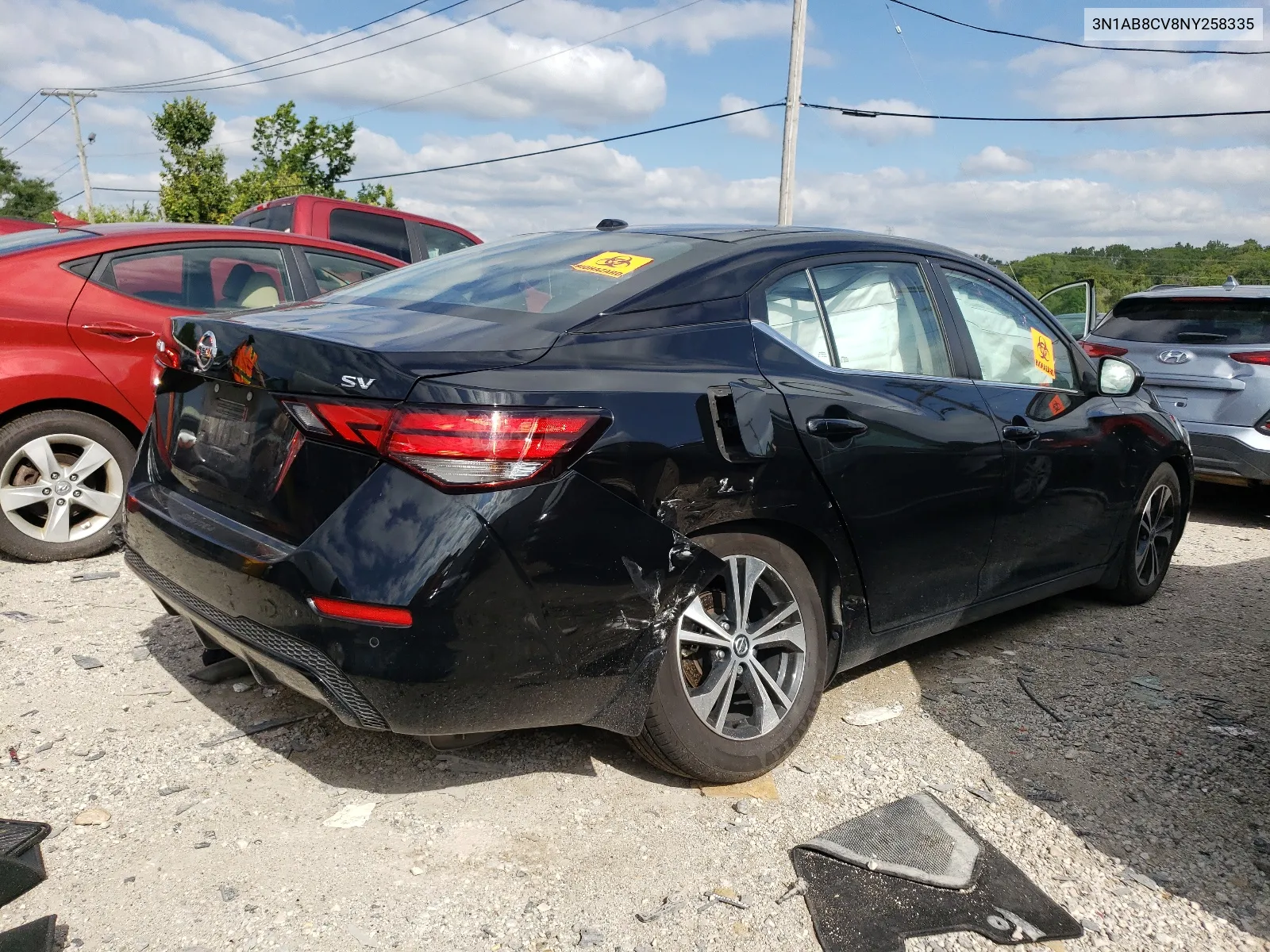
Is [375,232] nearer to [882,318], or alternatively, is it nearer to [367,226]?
[367,226]

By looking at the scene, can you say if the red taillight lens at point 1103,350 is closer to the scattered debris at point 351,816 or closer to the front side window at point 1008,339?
the front side window at point 1008,339

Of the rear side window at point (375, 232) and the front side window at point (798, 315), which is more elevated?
the rear side window at point (375, 232)

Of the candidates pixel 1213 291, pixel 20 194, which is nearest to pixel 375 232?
pixel 1213 291

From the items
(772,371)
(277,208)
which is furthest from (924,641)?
(277,208)

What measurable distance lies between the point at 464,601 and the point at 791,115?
1752cm

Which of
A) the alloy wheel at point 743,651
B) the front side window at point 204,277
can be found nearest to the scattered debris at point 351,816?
the alloy wheel at point 743,651

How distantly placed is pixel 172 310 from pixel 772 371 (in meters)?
3.46

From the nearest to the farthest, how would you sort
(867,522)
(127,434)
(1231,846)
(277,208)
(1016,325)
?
1. (1231,846)
2. (867,522)
3. (1016,325)
4. (127,434)
5. (277,208)

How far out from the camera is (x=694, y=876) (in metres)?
2.63

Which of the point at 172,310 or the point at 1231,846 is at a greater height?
the point at 172,310

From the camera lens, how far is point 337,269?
596 centimetres

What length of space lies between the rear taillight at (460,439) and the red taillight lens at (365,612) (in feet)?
1.03

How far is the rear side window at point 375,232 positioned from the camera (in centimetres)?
920

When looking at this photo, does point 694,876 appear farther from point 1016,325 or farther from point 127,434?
point 127,434
